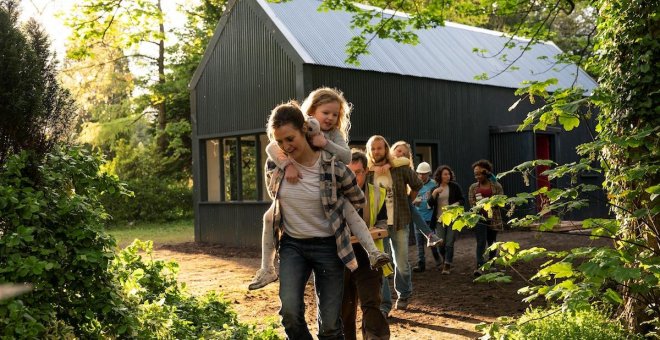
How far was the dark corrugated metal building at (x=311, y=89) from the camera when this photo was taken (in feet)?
55.7

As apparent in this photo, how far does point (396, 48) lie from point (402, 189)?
451 inches

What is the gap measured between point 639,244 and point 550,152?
754 inches

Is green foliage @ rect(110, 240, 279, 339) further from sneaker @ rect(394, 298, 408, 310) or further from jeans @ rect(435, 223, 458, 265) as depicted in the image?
jeans @ rect(435, 223, 458, 265)

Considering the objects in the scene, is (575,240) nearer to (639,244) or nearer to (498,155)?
(498,155)

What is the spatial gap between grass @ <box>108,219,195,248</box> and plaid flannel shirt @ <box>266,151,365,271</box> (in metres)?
16.0

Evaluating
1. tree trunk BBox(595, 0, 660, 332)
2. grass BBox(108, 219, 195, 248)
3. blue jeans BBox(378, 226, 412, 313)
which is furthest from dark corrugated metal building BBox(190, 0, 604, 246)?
tree trunk BBox(595, 0, 660, 332)

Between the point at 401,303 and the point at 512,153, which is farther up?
the point at 512,153

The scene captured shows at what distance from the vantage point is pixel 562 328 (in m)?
5.23

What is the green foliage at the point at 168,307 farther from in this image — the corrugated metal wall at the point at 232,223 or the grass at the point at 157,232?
the grass at the point at 157,232

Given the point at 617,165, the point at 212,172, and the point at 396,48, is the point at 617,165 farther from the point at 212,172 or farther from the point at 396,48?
the point at 212,172

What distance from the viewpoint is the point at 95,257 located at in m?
4.24

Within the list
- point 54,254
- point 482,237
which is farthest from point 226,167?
point 54,254

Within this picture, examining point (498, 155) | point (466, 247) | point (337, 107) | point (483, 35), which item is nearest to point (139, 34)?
point (466, 247)

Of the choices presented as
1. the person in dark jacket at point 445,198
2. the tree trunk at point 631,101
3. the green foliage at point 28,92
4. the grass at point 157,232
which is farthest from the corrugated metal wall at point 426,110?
the green foliage at point 28,92
